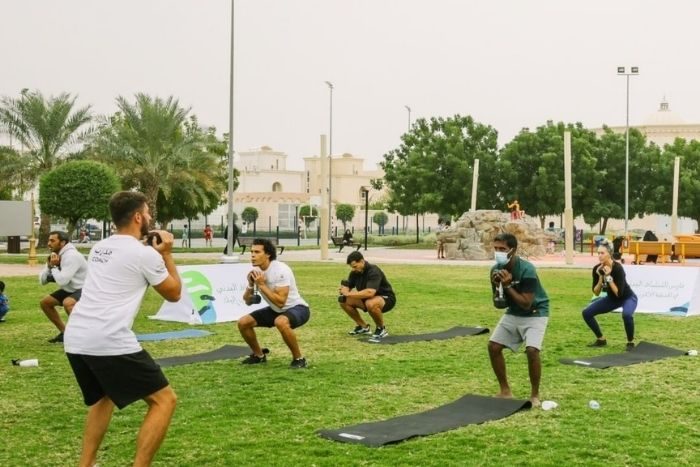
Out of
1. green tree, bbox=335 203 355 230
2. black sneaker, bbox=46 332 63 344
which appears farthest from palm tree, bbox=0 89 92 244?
green tree, bbox=335 203 355 230

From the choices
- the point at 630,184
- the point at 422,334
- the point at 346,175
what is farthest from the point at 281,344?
the point at 346,175

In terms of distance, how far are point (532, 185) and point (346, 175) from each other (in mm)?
59276

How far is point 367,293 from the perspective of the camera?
13445 mm

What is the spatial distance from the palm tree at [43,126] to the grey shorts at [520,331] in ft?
117

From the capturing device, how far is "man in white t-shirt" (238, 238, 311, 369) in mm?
10531

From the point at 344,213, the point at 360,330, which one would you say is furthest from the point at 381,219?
the point at 360,330

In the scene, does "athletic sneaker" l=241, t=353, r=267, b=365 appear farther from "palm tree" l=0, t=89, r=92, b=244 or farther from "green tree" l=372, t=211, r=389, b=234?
"green tree" l=372, t=211, r=389, b=234

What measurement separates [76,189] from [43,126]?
20.2 feet

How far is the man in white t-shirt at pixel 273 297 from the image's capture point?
10531mm

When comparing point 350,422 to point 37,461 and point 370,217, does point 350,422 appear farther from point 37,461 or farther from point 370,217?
point 370,217

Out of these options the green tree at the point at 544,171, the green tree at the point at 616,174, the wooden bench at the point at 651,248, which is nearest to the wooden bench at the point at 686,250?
the wooden bench at the point at 651,248

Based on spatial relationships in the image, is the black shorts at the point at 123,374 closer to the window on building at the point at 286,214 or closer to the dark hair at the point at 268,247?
the dark hair at the point at 268,247

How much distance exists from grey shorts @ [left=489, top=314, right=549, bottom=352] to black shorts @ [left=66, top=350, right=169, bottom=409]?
394 centimetres

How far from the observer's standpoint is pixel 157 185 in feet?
141
